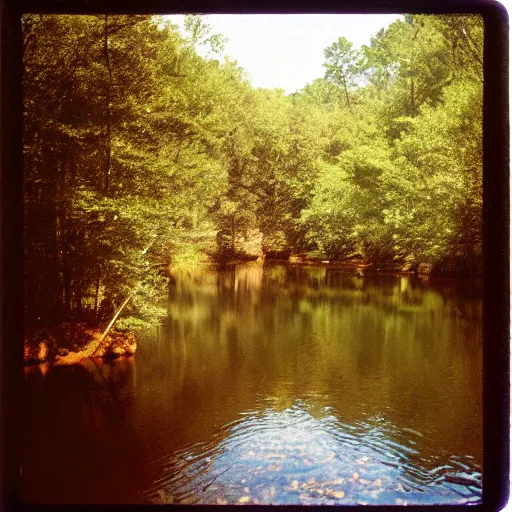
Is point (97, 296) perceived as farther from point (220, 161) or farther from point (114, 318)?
point (220, 161)

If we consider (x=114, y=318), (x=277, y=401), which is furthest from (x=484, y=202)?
(x=114, y=318)

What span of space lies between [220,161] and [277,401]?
1.52 metres

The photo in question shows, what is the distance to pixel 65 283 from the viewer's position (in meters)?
3.04

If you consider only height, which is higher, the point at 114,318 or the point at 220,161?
the point at 220,161

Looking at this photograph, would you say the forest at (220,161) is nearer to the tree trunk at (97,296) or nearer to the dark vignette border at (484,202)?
the tree trunk at (97,296)

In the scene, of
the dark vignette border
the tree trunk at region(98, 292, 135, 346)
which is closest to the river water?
the dark vignette border

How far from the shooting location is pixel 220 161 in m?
3.28

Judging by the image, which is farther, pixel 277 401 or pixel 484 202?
pixel 277 401

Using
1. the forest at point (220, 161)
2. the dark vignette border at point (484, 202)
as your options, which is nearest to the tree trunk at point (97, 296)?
the forest at point (220, 161)

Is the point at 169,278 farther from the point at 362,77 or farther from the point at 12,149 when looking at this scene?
the point at 362,77

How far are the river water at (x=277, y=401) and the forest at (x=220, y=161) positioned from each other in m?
0.25

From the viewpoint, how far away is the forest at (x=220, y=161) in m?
2.86

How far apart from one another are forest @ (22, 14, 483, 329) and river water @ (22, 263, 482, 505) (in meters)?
0.25

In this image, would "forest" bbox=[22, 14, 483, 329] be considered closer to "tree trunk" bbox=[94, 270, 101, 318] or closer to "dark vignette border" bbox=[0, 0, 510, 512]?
"tree trunk" bbox=[94, 270, 101, 318]
